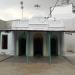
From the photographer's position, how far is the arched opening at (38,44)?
22469 millimetres

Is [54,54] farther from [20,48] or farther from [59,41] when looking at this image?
[20,48]

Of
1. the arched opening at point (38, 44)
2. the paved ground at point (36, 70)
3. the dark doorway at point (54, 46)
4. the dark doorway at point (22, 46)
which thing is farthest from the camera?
the dark doorway at point (22, 46)

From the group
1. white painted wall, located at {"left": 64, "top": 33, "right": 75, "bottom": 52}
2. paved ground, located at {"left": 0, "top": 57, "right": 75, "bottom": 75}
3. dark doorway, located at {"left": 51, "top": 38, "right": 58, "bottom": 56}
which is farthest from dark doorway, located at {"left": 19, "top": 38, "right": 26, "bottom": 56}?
paved ground, located at {"left": 0, "top": 57, "right": 75, "bottom": 75}

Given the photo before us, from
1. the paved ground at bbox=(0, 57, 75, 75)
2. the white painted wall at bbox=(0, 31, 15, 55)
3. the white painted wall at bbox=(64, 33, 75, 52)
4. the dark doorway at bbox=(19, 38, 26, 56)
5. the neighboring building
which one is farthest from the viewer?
the white painted wall at bbox=(64, 33, 75, 52)

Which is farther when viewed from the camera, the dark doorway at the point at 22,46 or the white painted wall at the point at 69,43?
the white painted wall at the point at 69,43

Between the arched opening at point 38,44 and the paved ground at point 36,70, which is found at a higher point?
the arched opening at point 38,44

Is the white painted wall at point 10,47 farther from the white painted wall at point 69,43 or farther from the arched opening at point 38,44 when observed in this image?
the white painted wall at point 69,43

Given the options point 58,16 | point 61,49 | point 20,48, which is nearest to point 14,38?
point 20,48

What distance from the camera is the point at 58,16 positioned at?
3156cm

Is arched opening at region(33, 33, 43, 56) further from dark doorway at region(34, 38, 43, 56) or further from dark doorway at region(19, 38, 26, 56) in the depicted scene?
dark doorway at region(19, 38, 26, 56)

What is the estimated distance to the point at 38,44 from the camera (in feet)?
81.5

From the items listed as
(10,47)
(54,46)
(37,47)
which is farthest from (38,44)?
(10,47)

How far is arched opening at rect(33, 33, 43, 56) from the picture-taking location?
22.5 meters

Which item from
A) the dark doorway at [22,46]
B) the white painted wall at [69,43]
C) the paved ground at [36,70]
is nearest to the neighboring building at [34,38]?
the dark doorway at [22,46]
